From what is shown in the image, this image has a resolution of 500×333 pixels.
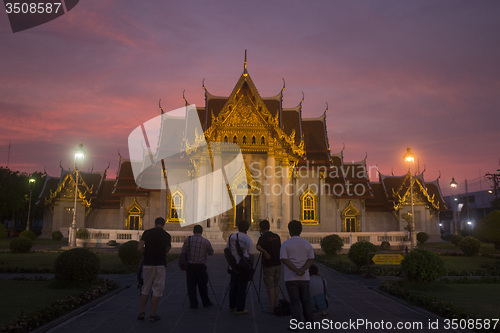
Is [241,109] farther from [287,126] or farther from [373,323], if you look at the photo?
[373,323]

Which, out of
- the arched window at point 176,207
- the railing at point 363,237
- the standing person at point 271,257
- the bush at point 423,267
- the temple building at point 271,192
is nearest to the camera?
the standing person at point 271,257

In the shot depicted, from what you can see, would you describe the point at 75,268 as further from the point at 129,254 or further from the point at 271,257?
the point at 271,257

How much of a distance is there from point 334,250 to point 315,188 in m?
12.4

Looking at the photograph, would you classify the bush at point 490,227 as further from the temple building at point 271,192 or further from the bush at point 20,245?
the bush at point 20,245

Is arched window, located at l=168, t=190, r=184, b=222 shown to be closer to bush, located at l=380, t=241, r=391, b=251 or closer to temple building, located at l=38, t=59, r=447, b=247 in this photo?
temple building, located at l=38, t=59, r=447, b=247

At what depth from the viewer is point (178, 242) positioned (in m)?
30.1

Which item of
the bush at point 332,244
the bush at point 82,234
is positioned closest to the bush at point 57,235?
the bush at point 82,234

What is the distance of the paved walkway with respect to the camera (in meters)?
8.36

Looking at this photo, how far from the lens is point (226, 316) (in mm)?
9375

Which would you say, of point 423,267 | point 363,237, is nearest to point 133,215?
point 363,237

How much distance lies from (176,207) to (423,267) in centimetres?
2750

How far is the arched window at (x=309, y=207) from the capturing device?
37438 mm

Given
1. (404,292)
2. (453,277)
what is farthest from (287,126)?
(404,292)

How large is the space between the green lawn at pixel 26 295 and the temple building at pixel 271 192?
16.0 meters
